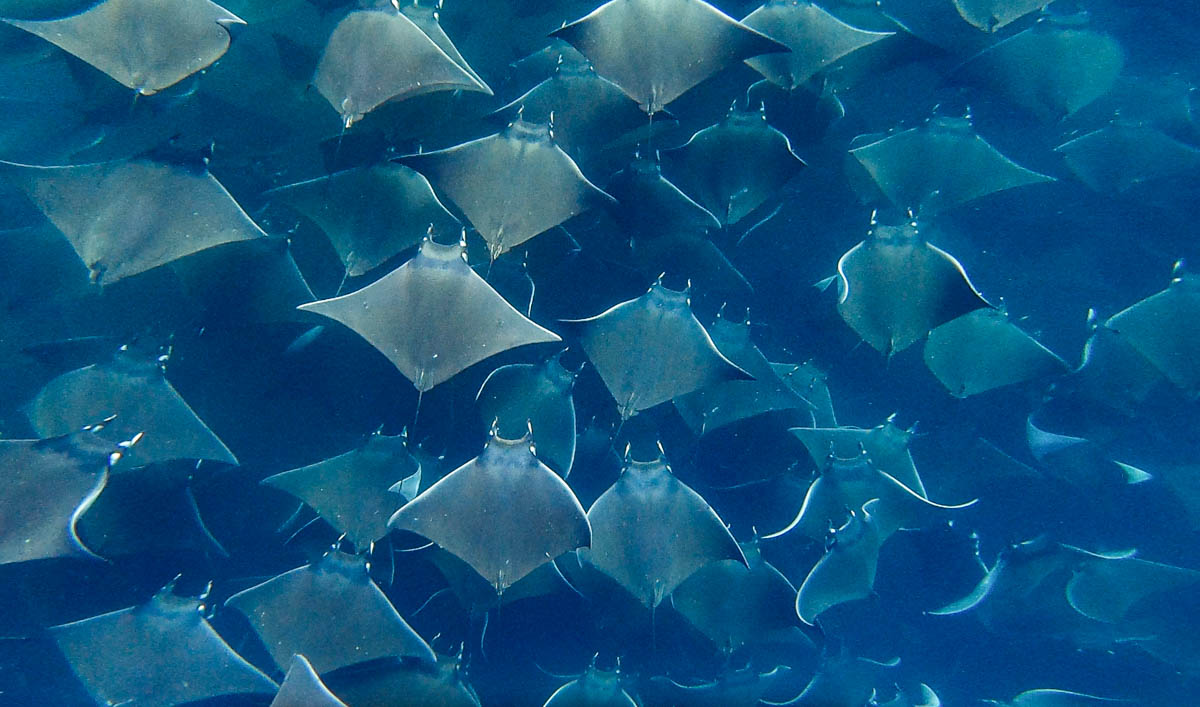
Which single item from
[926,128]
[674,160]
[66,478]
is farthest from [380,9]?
[926,128]

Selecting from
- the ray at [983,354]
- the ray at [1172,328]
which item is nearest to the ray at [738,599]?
the ray at [983,354]

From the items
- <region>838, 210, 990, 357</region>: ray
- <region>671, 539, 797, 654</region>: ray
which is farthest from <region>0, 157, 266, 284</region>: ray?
<region>838, 210, 990, 357</region>: ray

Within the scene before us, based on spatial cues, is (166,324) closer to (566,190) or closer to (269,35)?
(269,35)

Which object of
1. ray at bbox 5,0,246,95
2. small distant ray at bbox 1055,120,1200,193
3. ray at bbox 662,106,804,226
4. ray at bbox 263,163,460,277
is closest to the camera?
ray at bbox 5,0,246,95

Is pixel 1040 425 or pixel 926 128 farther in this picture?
pixel 1040 425

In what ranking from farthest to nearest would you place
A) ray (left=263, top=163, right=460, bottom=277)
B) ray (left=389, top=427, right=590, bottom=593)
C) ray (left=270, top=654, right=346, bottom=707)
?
1. ray (left=263, top=163, right=460, bottom=277)
2. ray (left=389, top=427, right=590, bottom=593)
3. ray (left=270, top=654, right=346, bottom=707)

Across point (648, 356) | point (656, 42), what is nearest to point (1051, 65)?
point (656, 42)

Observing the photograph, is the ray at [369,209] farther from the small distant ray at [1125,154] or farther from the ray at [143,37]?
the small distant ray at [1125,154]

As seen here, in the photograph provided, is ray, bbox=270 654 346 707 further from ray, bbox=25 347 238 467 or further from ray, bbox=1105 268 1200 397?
ray, bbox=1105 268 1200 397
